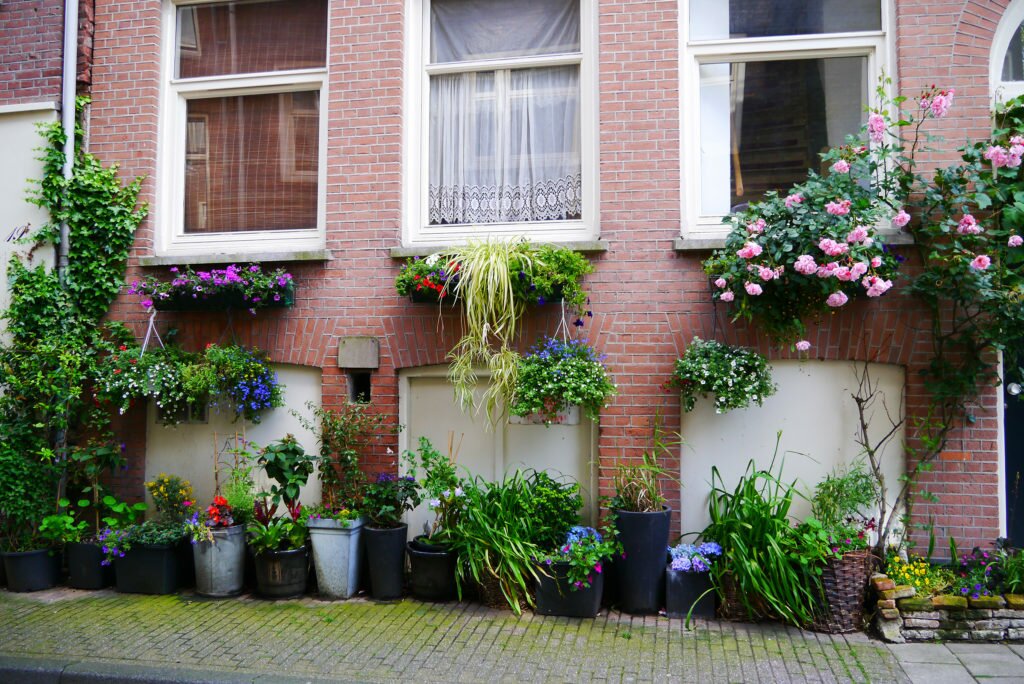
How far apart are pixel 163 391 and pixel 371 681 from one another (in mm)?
3056

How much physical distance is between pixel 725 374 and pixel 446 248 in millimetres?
2392

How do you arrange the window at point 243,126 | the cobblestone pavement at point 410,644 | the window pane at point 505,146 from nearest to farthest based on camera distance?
the cobblestone pavement at point 410,644
the window pane at point 505,146
the window at point 243,126

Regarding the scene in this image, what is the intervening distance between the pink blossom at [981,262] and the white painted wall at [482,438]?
2.92m

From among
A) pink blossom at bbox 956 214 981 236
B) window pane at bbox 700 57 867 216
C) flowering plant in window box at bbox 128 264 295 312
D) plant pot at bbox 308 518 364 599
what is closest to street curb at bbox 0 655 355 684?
plant pot at bbox 308 518 364 599

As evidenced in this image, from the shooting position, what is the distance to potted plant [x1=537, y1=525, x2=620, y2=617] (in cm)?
531

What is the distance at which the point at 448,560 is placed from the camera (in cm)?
572

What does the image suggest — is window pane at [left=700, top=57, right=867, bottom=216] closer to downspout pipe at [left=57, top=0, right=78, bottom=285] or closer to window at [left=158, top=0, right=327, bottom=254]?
window at [left=158, top=0, right=327, bottom=254]

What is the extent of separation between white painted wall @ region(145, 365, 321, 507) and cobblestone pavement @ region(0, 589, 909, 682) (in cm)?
116

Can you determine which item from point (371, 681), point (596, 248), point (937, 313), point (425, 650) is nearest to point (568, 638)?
point (425, 650)

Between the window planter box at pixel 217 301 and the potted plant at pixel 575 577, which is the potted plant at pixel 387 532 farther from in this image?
the window planter box at pixel 217 301

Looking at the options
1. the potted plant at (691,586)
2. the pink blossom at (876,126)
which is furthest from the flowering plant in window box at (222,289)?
the pink blossom at (876,126)

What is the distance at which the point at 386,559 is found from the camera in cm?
577

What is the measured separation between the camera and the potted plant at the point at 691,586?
17.7 ft

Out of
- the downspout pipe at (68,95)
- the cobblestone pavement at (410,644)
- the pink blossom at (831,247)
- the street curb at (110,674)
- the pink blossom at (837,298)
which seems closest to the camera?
the street curb at (110,674)
